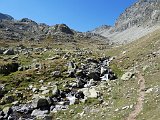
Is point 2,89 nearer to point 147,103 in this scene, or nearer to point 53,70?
point 53,70

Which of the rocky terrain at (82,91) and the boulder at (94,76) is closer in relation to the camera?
the rocky terrain at (82,91)

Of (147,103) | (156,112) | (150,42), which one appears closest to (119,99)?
(147,103)

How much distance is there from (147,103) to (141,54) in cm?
3122

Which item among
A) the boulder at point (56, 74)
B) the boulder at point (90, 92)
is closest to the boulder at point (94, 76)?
the boulder at point (56, 74)

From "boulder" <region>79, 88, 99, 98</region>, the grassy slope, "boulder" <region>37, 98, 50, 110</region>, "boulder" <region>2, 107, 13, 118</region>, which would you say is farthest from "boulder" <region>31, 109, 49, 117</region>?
the grassy slope

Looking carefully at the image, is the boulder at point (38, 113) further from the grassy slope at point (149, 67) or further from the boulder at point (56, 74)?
the boulder at point (56, 74)

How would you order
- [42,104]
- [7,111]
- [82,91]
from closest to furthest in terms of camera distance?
[7,111] < [42,104] < [82,91]

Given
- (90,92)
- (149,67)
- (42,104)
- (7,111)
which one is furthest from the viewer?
(149,67)

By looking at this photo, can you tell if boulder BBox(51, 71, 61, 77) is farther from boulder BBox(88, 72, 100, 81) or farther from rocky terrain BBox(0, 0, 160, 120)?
boulder BBox(88, 72, 100, 81)

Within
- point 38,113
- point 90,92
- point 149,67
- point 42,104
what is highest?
point 149,67

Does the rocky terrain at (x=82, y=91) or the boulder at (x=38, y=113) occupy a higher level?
the rocky terrain at (x=82, y=91)

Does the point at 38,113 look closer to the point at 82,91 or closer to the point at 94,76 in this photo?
the point at 82,91

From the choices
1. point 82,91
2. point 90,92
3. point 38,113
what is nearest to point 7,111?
point 38,113

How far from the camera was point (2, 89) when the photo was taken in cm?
4894
